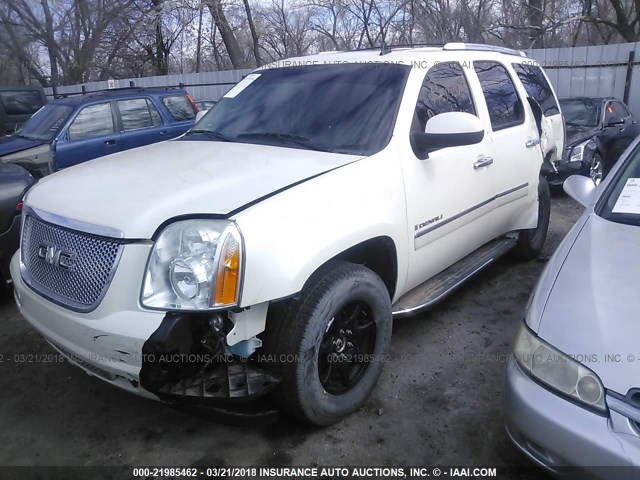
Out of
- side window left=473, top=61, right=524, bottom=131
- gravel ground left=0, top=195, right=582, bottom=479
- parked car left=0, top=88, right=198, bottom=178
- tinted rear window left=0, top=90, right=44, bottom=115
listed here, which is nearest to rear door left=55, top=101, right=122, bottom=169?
parked car left=0, top=88, right=198, bottom=178

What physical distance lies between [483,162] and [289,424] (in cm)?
219

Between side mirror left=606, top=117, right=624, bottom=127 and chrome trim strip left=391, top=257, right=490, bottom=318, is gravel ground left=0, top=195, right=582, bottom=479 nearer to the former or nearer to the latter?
chrome trim strip left=391, top=257, right=490, bottom=318

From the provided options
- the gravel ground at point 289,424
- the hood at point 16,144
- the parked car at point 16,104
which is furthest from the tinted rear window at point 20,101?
the gravel ground at point 289,424

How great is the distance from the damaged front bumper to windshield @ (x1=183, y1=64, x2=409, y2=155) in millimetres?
1267

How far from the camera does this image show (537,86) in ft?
16.6

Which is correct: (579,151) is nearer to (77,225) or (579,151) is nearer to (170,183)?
(170,183)

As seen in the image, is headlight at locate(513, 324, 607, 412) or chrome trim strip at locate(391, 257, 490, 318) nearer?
headlight at locate(513, 324, 607, 412)

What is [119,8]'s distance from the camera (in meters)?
24.2

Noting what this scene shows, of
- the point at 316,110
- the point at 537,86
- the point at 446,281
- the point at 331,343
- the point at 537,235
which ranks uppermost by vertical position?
the point at 316,110

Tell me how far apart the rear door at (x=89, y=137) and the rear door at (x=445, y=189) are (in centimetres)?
574

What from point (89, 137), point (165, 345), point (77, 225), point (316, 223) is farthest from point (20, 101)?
point (165, 345)

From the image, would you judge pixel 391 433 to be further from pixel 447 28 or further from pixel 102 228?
pixel 447 28

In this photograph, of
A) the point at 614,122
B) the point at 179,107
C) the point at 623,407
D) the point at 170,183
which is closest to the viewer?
the point at 623,407

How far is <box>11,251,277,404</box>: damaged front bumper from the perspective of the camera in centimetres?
214
